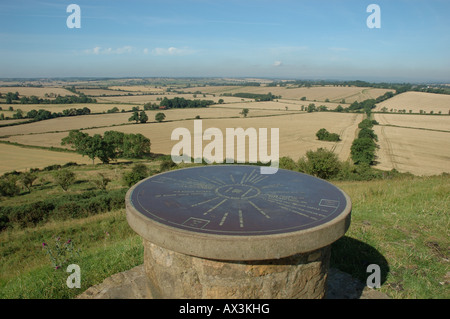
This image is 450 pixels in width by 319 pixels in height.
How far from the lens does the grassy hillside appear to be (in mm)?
5926

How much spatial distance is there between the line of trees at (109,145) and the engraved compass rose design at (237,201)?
37053 mm

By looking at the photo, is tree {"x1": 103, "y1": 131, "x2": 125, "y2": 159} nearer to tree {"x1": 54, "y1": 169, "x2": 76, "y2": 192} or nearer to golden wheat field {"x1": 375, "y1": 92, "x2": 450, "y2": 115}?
tree {"x1": 54, "y1": 169, "x2": 76, "y2": 192}

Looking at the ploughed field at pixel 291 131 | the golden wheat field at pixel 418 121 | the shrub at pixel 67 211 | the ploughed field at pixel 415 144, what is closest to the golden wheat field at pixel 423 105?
the ploughed field at pixel 291 131

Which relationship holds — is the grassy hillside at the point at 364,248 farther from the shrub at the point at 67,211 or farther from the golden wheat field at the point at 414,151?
the golden wheat field at the point at 414,151

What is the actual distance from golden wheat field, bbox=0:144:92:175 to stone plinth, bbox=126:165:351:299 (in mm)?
35474

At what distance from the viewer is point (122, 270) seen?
656 cm

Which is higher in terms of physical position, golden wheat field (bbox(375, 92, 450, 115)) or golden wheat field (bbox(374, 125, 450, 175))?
golden wheat field (bbox(375, 92, 450, 115))

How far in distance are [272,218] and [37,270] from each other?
5.66 metres

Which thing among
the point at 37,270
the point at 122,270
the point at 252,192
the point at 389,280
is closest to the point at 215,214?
the point at 252,192

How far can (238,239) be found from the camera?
372 cm

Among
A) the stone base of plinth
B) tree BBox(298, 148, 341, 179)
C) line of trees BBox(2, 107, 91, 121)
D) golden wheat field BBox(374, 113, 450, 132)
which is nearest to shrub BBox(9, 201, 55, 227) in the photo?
the stone base of plinth

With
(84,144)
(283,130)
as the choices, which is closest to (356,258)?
(84,144)

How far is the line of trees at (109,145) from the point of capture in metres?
40.4

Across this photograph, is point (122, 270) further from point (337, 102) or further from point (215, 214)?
point (337, 102)
